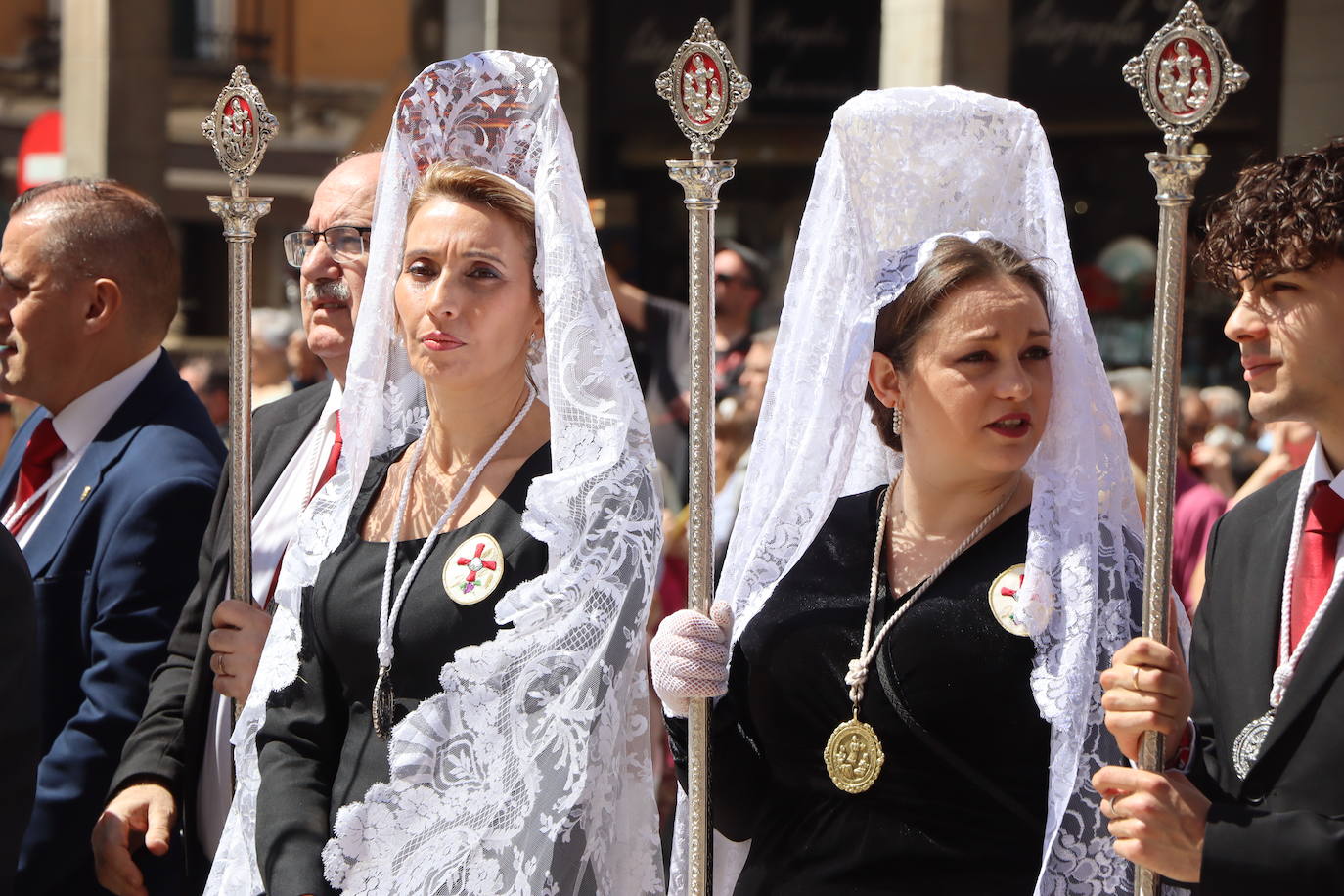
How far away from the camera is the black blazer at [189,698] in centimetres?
375

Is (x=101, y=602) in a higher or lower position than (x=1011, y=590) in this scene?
lower

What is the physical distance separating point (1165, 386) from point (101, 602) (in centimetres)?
239

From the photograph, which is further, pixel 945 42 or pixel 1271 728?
pixel 945 42

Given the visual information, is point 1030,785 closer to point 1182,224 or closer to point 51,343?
point 1182,224

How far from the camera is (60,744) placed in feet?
12.7

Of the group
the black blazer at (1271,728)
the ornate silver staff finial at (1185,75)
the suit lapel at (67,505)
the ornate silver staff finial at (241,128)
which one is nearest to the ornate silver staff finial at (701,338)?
the ornate silver staff finial at (1185,75)

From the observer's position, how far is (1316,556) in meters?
2.88

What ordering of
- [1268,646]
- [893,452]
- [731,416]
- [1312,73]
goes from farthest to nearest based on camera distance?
[1312,73] < [731,416] < [893,452] < [1268,646]

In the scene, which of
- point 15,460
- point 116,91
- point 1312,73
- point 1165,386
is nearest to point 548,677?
point 1165,386

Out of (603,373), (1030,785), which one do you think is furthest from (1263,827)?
(603,373)

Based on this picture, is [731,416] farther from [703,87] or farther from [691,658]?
[691,658]

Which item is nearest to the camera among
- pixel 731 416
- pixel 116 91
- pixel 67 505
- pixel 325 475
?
pixel 325 475

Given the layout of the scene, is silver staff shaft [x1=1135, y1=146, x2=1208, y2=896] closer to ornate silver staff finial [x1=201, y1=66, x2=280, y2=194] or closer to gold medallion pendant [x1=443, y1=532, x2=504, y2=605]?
gold medallion pendant [x1=443, y1=532, x2=504, y2=605]

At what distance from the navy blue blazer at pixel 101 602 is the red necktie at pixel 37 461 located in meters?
0.15
